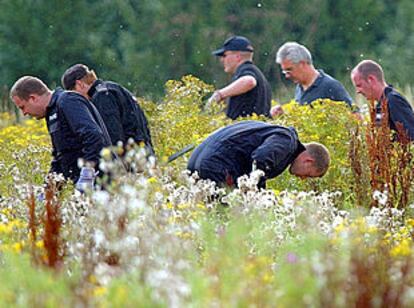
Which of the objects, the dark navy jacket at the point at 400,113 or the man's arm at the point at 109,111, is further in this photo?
the dark navy jacket at the point at 400,113

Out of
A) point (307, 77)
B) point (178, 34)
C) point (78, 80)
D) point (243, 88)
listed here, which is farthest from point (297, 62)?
point (178, 34)

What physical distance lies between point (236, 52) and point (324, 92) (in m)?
1.55

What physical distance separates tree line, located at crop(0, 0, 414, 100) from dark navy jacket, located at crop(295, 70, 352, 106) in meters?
14.4

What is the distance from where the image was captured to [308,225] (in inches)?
227

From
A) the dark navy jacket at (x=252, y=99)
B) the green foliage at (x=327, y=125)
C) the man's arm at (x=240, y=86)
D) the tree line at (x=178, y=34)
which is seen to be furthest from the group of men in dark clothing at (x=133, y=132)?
the tree line at (x=178, y=34)

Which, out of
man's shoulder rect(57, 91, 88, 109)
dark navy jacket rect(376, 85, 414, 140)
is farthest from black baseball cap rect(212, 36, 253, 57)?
man's shoulder rect(57, 91, 88, 109)

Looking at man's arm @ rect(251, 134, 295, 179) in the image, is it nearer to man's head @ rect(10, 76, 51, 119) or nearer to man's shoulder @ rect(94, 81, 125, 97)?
man's head @ rect(10, 76, 51, 119)

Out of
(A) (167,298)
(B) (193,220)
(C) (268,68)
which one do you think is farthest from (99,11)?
(A) (167,298)

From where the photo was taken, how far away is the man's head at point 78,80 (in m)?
10.1

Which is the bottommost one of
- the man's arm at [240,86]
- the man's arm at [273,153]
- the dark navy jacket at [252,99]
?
the dark navy jacket at [252,99]

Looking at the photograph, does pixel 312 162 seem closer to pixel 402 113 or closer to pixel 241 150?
pixel 241 150

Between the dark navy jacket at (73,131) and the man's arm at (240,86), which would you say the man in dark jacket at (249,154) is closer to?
the dark navy jacket at (73,131)

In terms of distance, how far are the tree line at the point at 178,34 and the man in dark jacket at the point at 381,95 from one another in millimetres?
15708

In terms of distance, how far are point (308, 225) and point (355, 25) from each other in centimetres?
2306
